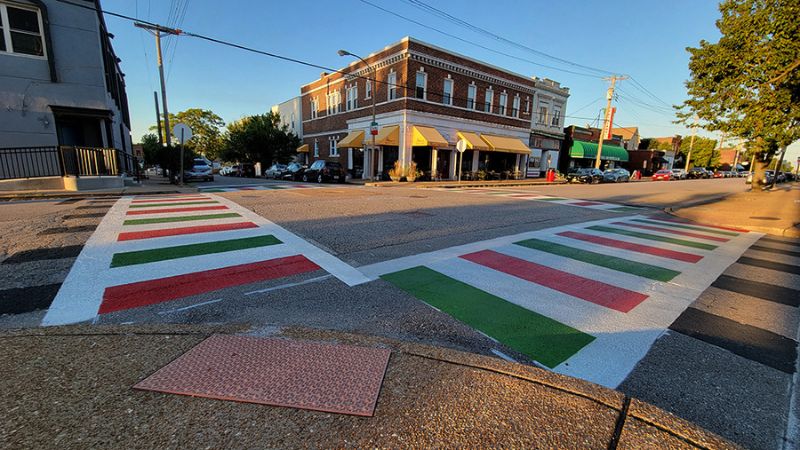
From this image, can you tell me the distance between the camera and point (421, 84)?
2623 centimetres

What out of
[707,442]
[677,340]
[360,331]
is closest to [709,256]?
[677,340]

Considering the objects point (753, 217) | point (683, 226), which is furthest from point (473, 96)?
point (683, 226)

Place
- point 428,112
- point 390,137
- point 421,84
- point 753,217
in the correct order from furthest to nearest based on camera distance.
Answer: point 428,112, point 390,137, point 421,84, point 753,217

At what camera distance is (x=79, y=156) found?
13.8 metres

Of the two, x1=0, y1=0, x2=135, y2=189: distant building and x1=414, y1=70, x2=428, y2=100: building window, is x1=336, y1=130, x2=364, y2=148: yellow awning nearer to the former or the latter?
x1=414, y1=70, x2=428, y2=100: building window

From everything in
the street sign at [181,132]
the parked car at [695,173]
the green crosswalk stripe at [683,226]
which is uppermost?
the street sign at [181,132]

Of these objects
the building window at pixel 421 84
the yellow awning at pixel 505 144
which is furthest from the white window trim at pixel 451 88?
the yellow awning at pixel 505 144

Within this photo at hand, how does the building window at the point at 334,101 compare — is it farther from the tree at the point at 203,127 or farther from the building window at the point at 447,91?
the tree at the point at 203,127

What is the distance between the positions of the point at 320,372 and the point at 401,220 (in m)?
6.52

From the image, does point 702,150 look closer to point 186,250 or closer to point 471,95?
point 471,95

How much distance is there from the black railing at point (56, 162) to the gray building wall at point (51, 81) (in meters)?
0.96

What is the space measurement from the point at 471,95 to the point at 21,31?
26.7 meters

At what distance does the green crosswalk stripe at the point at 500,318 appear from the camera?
9.96 feet

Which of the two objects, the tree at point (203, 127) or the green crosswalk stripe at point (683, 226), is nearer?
the green crosswalk stripe at point (683, 226)
